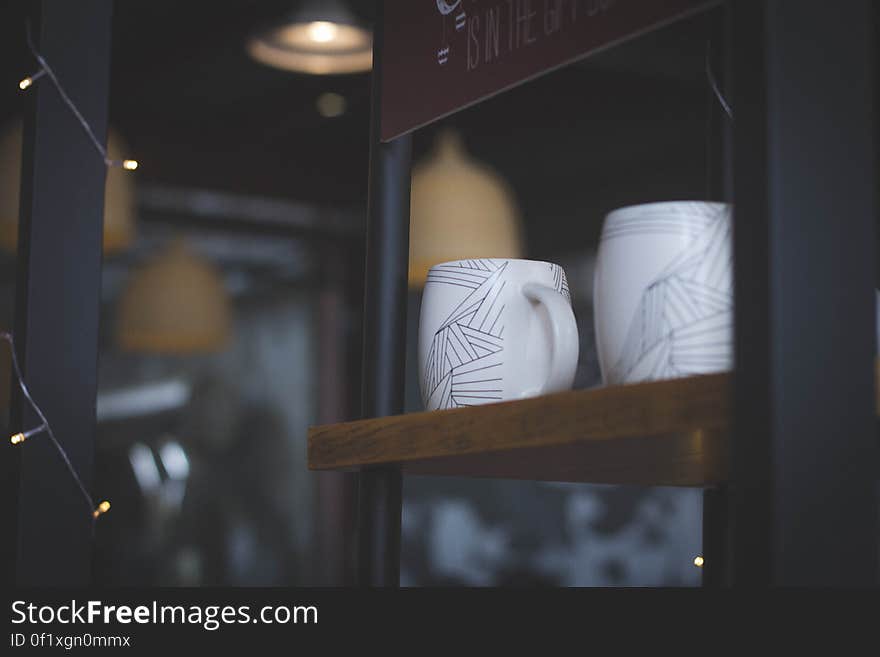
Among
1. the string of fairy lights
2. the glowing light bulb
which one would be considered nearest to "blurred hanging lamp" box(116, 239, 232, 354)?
the glowing light bulb

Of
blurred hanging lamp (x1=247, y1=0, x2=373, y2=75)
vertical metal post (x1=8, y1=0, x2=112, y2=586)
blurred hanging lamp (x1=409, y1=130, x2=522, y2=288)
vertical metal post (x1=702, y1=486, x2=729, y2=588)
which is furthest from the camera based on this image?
blurred hanging lamp (x1=247, y1=0, x2=373, y2=75)

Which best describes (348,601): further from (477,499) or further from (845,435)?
(477,499)

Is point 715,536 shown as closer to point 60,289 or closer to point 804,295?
point 804,295

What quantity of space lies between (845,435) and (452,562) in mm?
4172

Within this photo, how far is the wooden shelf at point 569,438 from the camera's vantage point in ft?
2.04

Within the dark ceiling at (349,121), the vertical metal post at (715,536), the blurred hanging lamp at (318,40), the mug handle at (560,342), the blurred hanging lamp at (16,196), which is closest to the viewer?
the mug handle at (560,342)

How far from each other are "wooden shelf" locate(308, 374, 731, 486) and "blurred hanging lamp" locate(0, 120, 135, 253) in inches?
56.4

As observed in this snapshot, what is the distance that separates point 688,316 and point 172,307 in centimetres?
282

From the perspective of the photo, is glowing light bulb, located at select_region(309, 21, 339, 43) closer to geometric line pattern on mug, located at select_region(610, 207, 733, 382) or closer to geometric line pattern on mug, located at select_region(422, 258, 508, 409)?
geometric line pattern on mug, located at select_region(422, 258, 508, 409)

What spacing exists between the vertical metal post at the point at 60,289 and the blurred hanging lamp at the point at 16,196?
39.6 inches

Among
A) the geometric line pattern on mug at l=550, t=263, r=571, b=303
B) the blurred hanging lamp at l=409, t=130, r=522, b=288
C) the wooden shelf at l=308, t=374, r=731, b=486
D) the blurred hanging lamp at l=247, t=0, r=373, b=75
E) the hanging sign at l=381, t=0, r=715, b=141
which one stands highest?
the blurred hanging lamp at l=247, t=0, r=373, b=75

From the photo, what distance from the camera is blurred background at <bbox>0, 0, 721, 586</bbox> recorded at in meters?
4.21

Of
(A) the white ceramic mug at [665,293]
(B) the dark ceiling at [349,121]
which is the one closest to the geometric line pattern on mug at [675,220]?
(A) the white ceramic mug at [665,293]

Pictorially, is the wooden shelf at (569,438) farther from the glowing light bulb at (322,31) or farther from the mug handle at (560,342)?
the glowing light bulb at (322,31)
